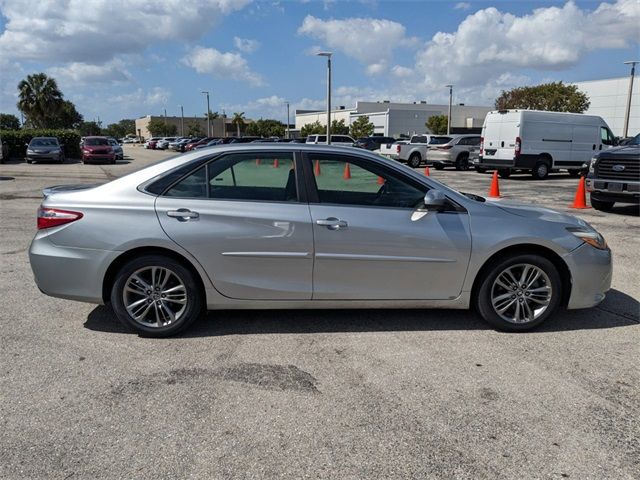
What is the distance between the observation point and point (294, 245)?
4.24 metres

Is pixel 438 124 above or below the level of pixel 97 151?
above

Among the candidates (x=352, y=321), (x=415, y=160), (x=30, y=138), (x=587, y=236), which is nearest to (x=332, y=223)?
(x=352, y=321)

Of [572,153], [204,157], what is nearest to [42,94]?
[572,153]

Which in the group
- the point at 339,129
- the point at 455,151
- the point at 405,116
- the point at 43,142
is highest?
the point at 405,116

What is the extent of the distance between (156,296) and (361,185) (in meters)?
1.97

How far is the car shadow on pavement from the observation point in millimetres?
4566

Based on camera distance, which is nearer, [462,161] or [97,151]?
[462,161]

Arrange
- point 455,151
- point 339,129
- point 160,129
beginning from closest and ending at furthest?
point 455,151 < point 339,129 < point 160,129

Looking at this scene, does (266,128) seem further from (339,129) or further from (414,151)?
(414,151)

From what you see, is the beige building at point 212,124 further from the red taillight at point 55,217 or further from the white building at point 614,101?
the red taillight at point 55,217

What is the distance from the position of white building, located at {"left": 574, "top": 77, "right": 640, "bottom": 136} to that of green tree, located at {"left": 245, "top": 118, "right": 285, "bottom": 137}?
5190 centimetres

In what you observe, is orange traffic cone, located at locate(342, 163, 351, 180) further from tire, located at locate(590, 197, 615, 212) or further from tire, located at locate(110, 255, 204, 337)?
tire, located at locate(590, 197, 615, 212)

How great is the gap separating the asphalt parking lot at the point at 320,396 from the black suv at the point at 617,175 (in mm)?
5909

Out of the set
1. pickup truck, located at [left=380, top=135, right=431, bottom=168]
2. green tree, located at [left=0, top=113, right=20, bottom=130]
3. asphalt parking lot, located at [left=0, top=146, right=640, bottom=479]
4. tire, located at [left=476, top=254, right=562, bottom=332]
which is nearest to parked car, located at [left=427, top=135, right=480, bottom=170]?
pickup truck, located at [left=380, top=135, right=431, bottom=168]
